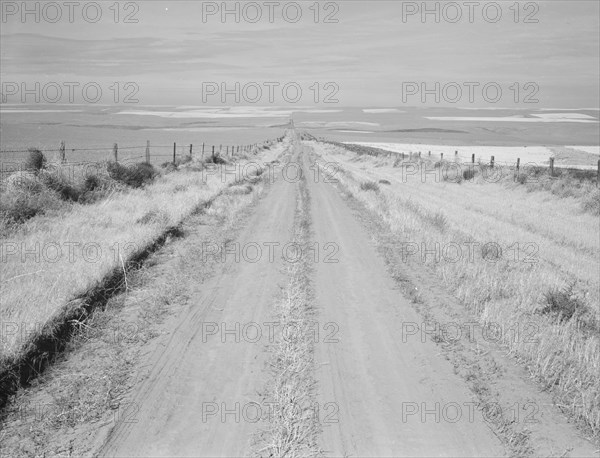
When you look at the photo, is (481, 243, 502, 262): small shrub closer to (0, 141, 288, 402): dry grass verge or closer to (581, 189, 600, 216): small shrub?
(0, 141, 288, 402): dry grass verge

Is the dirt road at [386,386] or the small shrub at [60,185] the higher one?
the small shrub at [60,185]

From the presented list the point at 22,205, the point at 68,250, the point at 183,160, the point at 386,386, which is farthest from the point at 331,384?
the point at 183,160

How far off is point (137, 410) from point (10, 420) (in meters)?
1.15

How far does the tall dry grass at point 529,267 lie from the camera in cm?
587

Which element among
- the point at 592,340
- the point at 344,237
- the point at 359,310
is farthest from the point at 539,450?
the point at 344,237

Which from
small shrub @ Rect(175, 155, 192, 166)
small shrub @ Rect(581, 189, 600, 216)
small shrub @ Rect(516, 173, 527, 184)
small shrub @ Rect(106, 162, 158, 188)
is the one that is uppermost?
small shrub @ Rect(175, 155, 192, 166)

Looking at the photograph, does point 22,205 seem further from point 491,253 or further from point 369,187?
point 369,187

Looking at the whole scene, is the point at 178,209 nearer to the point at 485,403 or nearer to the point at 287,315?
the point at 287,315

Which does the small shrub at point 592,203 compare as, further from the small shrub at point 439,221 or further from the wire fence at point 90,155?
the wire fence at point 90,155

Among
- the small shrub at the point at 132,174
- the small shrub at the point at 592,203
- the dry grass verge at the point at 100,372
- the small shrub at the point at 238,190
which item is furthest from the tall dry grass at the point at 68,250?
the small shrub at the point at 592,203

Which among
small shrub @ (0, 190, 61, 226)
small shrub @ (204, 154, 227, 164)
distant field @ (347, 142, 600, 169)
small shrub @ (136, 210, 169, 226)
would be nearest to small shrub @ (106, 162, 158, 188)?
small shrub @ (0, 190, 61, 226)

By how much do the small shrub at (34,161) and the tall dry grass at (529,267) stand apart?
37.1 ft

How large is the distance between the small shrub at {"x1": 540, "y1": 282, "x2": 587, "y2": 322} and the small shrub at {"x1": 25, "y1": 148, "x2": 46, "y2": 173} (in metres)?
14.4

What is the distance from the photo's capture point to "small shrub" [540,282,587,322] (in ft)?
25.7
